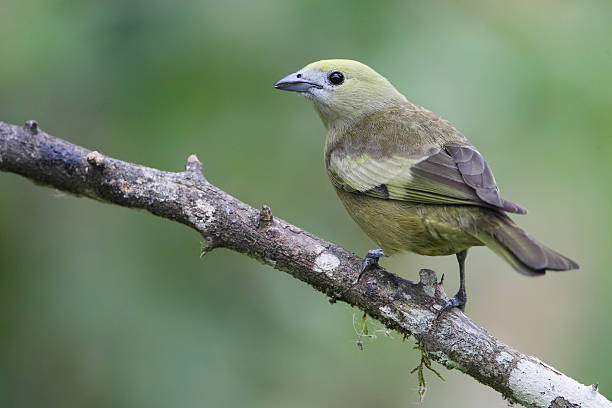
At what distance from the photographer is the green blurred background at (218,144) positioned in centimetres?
408

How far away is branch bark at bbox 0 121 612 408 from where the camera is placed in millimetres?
3012

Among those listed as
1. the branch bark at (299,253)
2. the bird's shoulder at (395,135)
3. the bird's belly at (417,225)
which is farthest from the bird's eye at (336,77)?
the branch bark at (299,253)

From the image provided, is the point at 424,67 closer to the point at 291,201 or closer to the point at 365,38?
the point at 365,38

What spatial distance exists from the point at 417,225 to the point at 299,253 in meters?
0.69

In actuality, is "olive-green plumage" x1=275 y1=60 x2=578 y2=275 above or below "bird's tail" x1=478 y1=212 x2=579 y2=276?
above

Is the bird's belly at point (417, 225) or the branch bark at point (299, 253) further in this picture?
the bird's belly at point (417, 225)

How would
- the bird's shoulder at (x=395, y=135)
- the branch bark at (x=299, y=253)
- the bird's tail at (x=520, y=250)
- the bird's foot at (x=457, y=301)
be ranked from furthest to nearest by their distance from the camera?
1. the bird's shoulder at (x=395, y=135)
2. the bird's foot at (x=457, y=301)
3. the branch bark at (x=299, y=253)
4. the bird's tail at (x=520, y=250)

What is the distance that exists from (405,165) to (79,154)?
5.99ft

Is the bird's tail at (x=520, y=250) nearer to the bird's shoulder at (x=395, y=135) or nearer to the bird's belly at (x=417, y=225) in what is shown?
the bird's belly at (x=417, y=225)

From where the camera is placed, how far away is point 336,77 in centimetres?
468

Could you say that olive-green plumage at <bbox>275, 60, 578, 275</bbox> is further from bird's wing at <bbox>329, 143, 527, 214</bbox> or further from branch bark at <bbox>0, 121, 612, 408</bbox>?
branch bark at <bbox>0, 121, 612, 408</bbox>

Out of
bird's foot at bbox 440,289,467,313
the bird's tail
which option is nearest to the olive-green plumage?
the bird's tail

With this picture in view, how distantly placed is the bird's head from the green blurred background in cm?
10

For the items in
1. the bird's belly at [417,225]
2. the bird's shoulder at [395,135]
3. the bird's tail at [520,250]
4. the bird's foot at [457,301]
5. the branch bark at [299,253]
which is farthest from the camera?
the bird's shoulder at [395,135]
